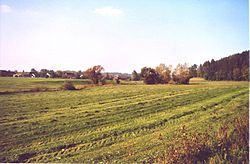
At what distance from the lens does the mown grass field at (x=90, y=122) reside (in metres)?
3.64

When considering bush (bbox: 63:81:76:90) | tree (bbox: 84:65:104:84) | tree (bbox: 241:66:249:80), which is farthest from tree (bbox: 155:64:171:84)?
bush (bbox: 63:81:76:90)

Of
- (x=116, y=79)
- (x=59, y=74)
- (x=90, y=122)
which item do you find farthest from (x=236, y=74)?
(x=59, y=74)

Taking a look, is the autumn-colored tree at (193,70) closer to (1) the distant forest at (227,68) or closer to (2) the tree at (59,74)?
(1) the distant forest at (227,68)

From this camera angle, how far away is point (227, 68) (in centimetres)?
526

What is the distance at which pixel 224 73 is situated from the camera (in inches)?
216

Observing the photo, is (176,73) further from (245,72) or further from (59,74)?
(59,74)

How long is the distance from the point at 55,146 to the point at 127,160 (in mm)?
1118

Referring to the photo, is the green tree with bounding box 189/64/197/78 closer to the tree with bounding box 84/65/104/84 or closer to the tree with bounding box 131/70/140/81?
the tree with bounding box 131/70/140/81

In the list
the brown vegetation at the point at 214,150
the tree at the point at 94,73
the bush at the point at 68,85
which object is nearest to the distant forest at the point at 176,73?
the tree at the point at 94,73

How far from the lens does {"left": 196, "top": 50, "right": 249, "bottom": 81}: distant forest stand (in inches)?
Answer: 190

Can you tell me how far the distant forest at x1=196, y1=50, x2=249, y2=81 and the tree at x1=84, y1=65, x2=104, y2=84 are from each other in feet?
7.26

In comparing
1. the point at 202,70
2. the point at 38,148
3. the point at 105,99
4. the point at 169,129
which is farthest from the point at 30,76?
the point at 202,70

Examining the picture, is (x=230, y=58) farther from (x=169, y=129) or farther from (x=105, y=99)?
(x=105, y=99)

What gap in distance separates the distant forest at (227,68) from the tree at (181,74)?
31cm
